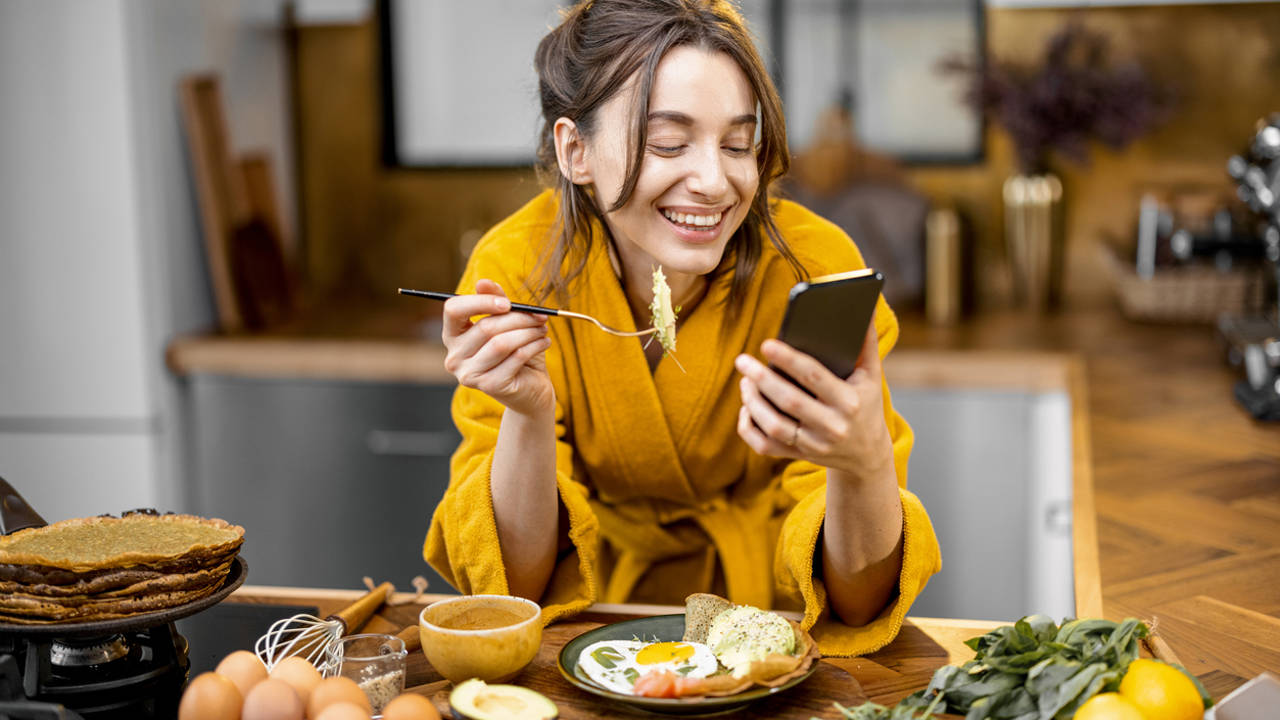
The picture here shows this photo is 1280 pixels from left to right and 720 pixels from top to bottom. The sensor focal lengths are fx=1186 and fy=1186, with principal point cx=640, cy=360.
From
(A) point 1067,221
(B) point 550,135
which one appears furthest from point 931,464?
(B) point 550,135

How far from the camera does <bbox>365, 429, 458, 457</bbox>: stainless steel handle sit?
2670mm

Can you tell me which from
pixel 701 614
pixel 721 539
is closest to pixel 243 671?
pixel 701 614

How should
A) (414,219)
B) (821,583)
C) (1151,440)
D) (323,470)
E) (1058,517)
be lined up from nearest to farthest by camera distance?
(821,583)
(1151,440)
(1058,517)
(323,470)
(414,219)

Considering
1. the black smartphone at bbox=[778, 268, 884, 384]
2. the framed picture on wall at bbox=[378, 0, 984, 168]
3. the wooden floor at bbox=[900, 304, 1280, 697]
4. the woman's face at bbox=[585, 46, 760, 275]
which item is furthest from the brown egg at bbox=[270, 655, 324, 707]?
the framed picture on wall at bbox=[378, 0, 984, 168]

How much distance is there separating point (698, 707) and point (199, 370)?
2084mm

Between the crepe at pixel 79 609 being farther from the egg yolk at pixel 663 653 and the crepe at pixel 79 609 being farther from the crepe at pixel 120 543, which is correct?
the egg yolk at pixel 663 653

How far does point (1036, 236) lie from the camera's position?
2979 millimetres

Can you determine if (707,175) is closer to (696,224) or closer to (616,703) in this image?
(696,224)

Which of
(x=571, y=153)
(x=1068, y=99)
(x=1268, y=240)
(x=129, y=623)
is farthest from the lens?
(x=1068, y=99)

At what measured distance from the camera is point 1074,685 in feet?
2.89

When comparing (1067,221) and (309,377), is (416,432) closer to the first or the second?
(309,377)

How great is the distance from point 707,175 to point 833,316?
14.2 inches

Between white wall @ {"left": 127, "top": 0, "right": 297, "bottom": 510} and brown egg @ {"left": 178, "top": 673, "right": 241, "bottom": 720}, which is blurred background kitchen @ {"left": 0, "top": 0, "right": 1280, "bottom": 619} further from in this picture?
brown egg @ {"left": 178, "top": 673, "right": 241, "bottom": 720}

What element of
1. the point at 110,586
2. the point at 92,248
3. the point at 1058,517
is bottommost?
the point at 1058,517
